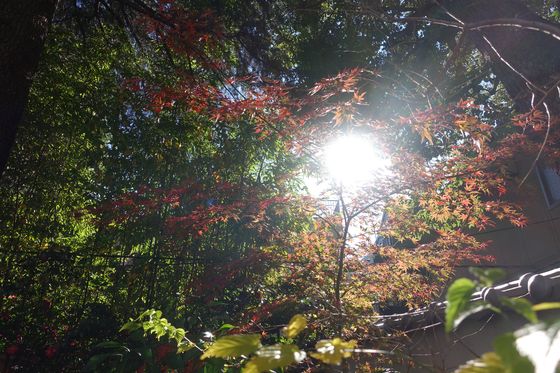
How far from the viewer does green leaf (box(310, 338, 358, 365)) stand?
78 cm

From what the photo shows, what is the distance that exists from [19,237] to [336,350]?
4970 millimetres

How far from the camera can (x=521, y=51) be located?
3.57 m

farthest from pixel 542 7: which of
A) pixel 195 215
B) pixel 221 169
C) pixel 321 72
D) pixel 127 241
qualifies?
pixel 127 241

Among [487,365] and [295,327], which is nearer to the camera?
[487,365]

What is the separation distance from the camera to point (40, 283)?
4.54 m

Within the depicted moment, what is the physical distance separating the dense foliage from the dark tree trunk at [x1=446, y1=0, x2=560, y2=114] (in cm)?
13

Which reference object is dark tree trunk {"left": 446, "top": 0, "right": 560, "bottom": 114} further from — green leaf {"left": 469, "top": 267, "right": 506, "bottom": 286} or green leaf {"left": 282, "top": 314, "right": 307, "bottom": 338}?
green leaf {"left": 469, "top": 267, "right": 506, "bottom": 286}

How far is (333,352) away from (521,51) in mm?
3572

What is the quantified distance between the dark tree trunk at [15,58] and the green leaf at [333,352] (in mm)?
2788

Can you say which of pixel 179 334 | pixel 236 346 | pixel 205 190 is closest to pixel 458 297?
pixel 236 346

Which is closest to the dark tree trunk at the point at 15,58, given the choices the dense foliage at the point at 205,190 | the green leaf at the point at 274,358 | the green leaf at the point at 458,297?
the dense foliage at the point at 205,190

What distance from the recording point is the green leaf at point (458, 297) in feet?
1.83

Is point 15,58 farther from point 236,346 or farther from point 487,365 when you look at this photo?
point 487,365

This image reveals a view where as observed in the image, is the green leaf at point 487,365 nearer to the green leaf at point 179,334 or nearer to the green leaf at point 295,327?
the green leaf at point 295,327
